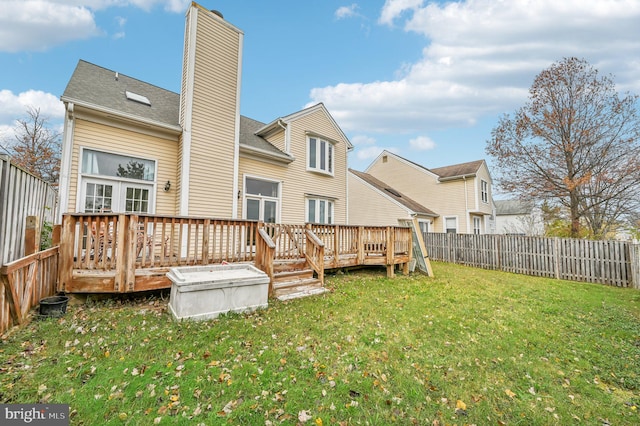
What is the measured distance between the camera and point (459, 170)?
18.6 m

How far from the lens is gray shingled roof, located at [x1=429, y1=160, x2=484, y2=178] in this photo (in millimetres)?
17812

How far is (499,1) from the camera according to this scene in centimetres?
898

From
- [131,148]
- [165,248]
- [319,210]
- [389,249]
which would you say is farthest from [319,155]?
[165,248]

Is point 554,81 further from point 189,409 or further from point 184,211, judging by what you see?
point 189,409

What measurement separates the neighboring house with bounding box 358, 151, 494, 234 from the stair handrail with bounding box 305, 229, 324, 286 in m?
10.9

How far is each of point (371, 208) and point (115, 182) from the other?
46.2 feet

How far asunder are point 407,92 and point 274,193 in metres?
15.0

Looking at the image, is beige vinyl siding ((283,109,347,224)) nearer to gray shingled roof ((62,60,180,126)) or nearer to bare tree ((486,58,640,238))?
gray shingled roof ((62,60,180,126))

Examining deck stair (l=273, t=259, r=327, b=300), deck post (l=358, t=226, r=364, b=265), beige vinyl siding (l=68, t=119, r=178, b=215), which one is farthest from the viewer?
deck post (l=358, t=226, r=364, b=265)

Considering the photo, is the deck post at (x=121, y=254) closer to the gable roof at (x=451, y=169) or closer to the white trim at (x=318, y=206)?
the white trim at (x=318, y=206)

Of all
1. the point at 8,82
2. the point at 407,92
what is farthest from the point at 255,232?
the point at 407,92

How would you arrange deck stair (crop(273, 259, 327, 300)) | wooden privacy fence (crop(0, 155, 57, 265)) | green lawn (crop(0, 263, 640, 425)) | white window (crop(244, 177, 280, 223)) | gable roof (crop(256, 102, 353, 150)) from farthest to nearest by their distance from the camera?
gable roof (crop(256, 102, 353, 150)) < white window (crop(244, 177, 280, 223)) < deck stair (crop(273, 259, 327, 300)) < wooden privacy fence (crop(0, 155, 57, 265)) < green lawn (crop(0, 263, 640, 425))

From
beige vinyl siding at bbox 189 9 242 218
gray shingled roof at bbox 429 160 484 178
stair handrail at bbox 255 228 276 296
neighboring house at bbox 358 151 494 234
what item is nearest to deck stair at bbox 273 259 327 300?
stair handrail at bbox 255 228 276 296

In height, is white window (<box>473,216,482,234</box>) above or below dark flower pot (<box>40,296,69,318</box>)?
above
